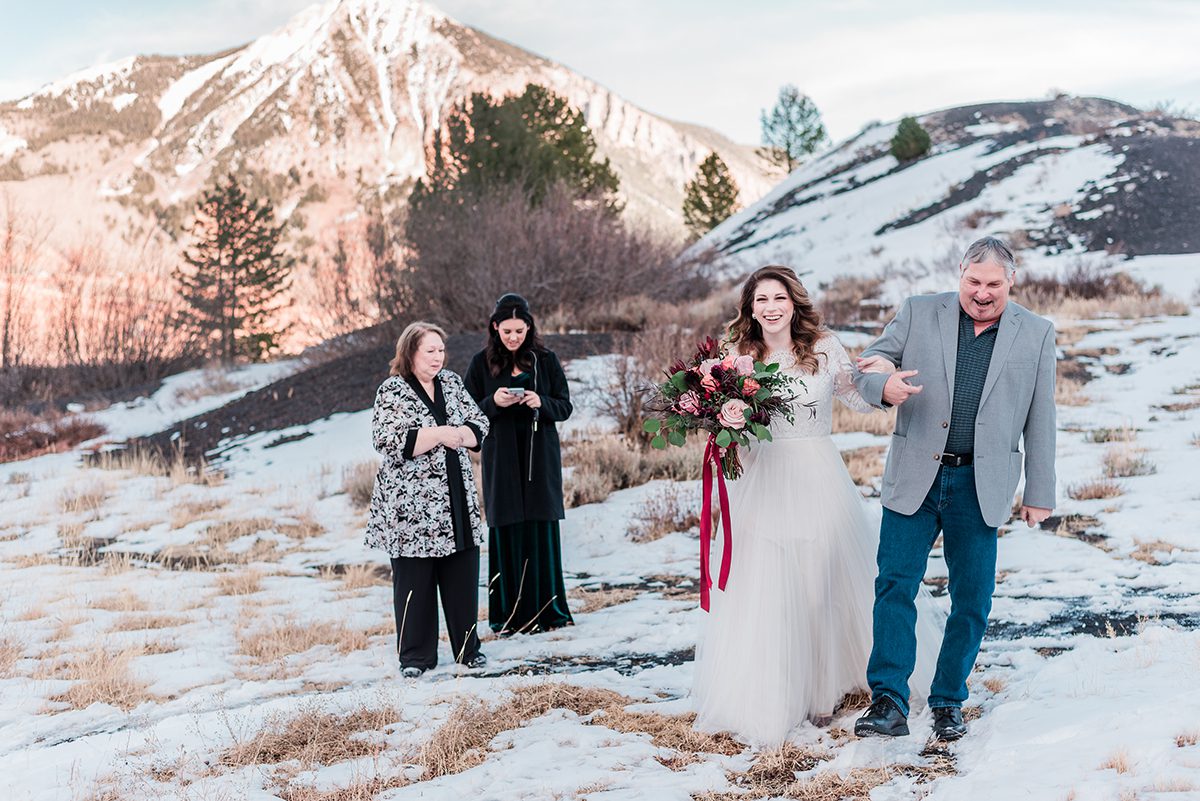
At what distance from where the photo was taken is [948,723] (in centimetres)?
387

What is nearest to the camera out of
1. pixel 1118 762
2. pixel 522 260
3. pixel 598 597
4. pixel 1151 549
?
pixel 1118 762

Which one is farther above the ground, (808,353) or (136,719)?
(808,353)

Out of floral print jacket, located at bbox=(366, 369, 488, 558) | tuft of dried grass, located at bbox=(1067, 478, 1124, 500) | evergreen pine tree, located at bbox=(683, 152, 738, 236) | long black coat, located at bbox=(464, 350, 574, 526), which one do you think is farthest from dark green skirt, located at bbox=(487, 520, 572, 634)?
evergreen pine tree, located at bbox=(683, 152, 738, 236)

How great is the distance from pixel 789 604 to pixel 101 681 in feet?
11.7

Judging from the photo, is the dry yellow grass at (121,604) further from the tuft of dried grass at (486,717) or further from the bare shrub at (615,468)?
the bare shrub at (615,468)

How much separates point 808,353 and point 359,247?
1761 cm

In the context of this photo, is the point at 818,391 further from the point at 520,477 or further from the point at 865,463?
the point at 865,463

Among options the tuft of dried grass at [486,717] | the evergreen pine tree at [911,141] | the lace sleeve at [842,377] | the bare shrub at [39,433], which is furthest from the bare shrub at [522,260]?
the evergreen pine tree at [911,141]

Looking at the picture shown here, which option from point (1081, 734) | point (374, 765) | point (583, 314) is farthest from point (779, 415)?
point (583, 314)

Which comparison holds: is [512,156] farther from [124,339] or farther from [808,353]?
[808,353]

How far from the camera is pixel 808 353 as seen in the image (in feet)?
13.9

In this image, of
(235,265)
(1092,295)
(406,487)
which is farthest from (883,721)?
(235,265)

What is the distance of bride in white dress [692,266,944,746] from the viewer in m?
4.00

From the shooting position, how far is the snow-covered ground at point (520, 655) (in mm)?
3631
